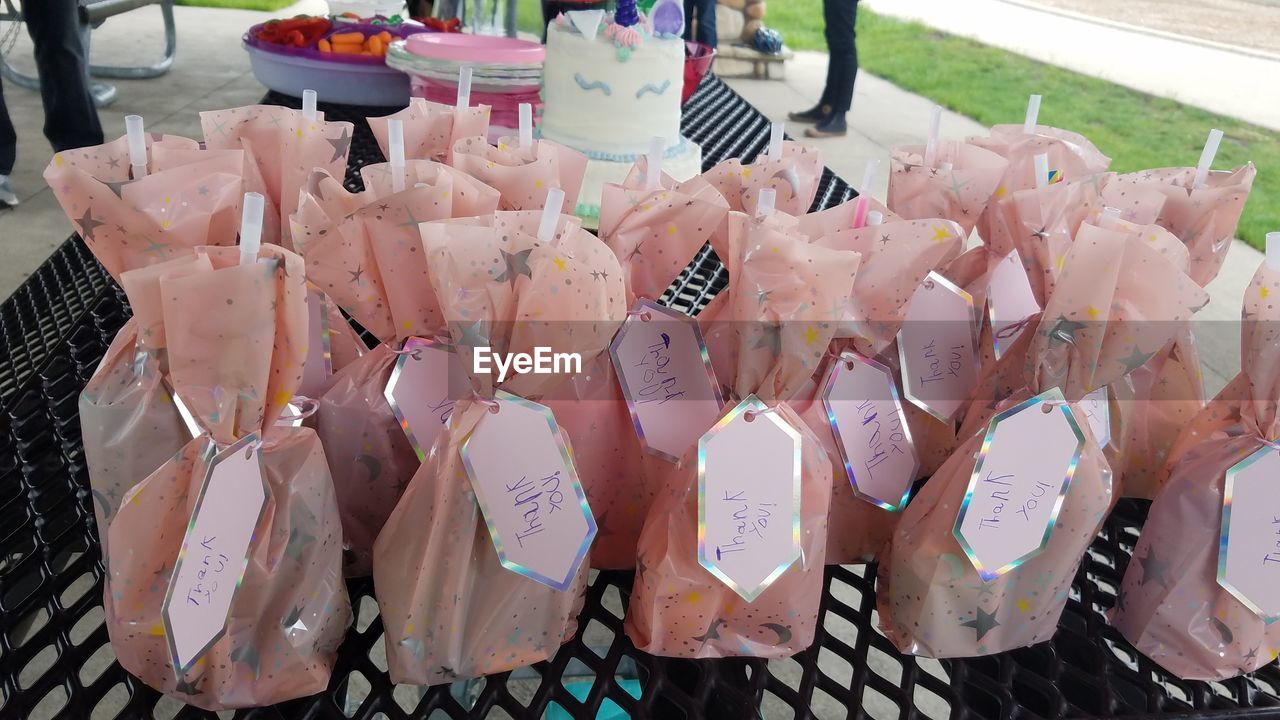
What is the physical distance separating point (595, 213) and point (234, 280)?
0.66m

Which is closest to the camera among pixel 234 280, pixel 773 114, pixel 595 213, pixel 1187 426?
pixel 234 280

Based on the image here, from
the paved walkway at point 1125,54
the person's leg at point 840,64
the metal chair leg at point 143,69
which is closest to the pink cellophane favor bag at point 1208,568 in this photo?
the person's leg at point 840,64

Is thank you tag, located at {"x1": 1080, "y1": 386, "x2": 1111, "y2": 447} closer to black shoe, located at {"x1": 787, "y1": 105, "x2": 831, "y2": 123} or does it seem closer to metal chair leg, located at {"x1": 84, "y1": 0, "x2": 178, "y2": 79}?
black shoe, located at {"x1": 787, "y1": 105, "x2": 831, "y2": 123}

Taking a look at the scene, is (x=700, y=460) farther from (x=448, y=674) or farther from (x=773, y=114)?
(x=773, y=114)

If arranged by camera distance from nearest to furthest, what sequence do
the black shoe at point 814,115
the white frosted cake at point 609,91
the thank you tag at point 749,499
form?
the thank you tag at point 749,499 → the white frosted cake at point 609,91 → the black shoe at point 814,115

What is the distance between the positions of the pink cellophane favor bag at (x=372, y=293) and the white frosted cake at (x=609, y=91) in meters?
0.47

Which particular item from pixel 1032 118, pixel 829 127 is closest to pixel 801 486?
pixel 1032 118

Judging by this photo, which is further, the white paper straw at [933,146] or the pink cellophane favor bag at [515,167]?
the white paper straw at [933,146]

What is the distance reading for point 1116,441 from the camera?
2.50 ft

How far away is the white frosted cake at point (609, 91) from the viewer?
1.12m

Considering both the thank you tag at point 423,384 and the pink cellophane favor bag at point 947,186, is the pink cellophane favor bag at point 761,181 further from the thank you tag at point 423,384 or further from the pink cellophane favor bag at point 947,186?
the thank you tag at point 423,384

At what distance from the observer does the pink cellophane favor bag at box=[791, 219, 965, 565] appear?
0.67 m

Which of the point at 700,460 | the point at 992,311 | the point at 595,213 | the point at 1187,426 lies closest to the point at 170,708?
the point at 595,213

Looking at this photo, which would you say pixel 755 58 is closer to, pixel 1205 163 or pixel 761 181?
pixel 1205 163
